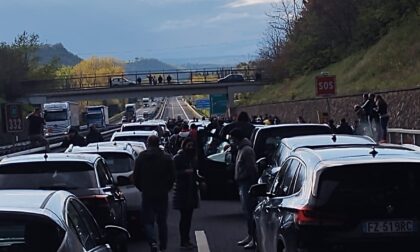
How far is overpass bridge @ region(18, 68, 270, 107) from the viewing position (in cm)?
10100

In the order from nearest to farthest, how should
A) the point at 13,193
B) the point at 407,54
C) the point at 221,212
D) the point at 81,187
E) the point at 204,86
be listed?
the point at 13,193 < the point at 81,187 < the point at 221,212 < the point at 407,54 < the point at 204,86

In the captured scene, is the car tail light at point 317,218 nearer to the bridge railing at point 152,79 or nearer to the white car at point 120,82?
the bridge railing at point 152,79

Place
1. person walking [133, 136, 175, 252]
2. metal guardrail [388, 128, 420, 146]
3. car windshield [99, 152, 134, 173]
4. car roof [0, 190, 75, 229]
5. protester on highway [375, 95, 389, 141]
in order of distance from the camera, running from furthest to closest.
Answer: protester on highway [375, 95, 389, 141] → metal guardrail [388, 128, 420, 146] → car windshield [99, 152, 134, 173] → person walking [133, 136, 175, 252] → car roof [0, 190, 75, 229]

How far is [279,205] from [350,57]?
59493 mm

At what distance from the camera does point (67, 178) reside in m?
13.6

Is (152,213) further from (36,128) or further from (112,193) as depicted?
(36,128)

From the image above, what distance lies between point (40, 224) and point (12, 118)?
96.2 ft

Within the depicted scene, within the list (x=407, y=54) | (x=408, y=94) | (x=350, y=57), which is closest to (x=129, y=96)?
(x=350, y=57)

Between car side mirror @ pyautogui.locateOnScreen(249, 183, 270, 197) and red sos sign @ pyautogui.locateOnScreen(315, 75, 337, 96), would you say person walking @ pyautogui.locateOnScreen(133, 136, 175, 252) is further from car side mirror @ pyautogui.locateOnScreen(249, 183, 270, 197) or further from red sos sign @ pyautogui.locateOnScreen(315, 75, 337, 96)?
red sos sign @ pyautogui.locateOnScreen(315, 75, 337, 96)

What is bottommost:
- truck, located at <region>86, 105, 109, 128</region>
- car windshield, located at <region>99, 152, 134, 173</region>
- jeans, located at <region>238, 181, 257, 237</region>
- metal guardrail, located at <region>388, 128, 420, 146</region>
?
truck, located at <region>86, 105, 109, 128</region>

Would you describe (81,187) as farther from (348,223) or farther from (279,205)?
(348,223)

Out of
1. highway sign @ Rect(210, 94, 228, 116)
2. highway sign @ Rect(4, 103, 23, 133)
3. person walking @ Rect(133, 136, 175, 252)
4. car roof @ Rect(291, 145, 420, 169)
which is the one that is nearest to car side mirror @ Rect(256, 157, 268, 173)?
person walking @ Rect(133, 136, 175, 252)

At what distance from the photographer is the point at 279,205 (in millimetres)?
10188

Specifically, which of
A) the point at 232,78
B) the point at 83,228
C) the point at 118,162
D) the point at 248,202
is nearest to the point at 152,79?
the point at 232,78
